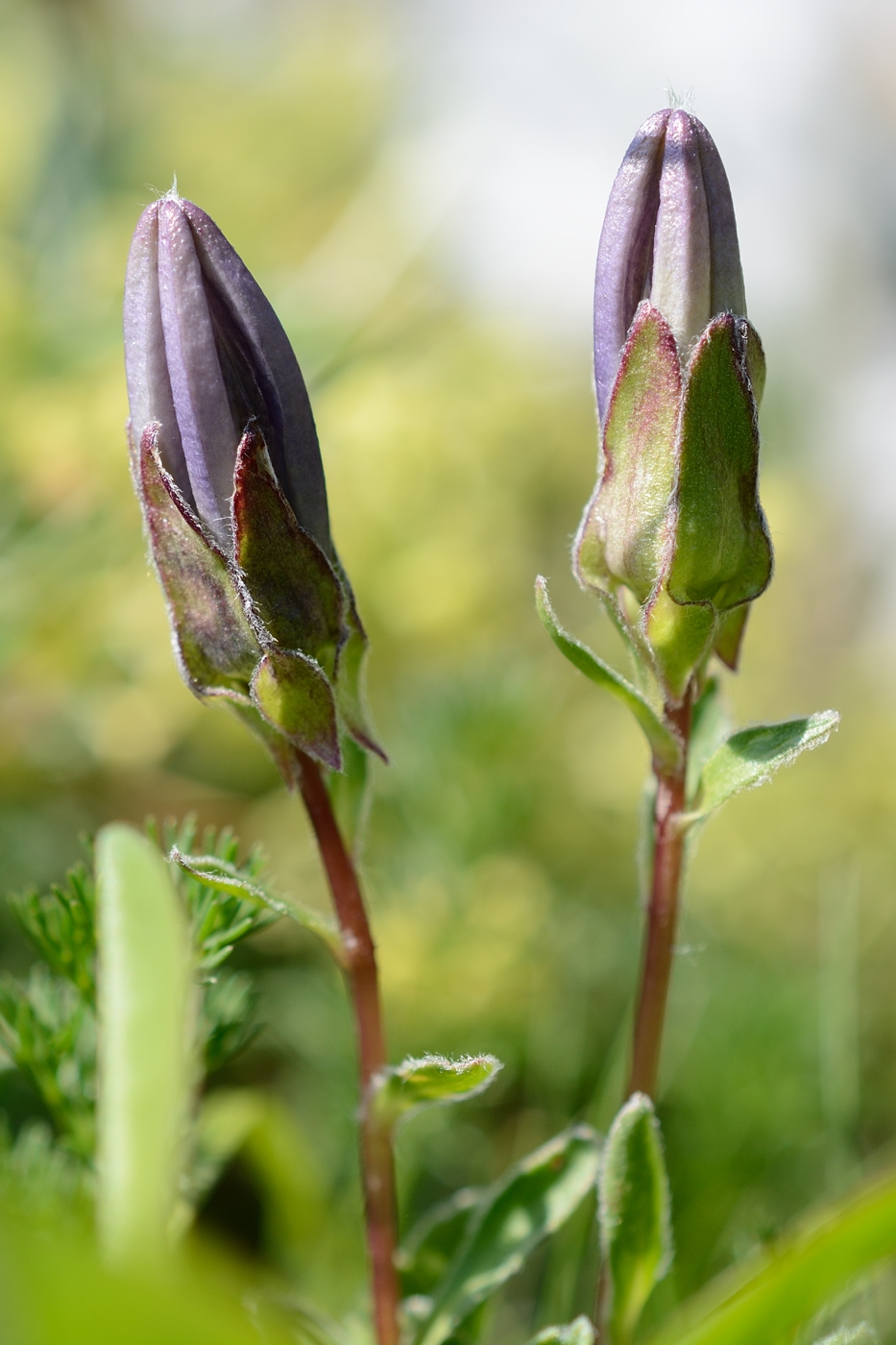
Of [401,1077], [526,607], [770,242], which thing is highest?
[770,242]

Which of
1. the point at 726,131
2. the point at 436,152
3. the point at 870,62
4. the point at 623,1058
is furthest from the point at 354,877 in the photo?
the point at 870,62

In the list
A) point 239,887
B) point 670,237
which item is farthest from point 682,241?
point 239,887

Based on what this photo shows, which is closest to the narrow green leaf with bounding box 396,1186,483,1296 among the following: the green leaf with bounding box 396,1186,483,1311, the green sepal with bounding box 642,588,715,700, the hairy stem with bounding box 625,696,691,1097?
the green leaf with bounding box 396,1186,483,1311

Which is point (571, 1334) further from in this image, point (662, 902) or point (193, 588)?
point (193, 588)

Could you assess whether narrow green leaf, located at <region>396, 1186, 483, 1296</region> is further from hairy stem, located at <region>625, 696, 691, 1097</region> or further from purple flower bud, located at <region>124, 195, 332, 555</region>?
purple flower bud, located at <region>124, 195, 332, 555</region>

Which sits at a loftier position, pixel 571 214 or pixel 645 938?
pixel 571 214

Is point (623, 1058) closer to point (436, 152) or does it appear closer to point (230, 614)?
point (230, 614)

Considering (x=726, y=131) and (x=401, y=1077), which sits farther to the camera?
(x=726, y=131)
